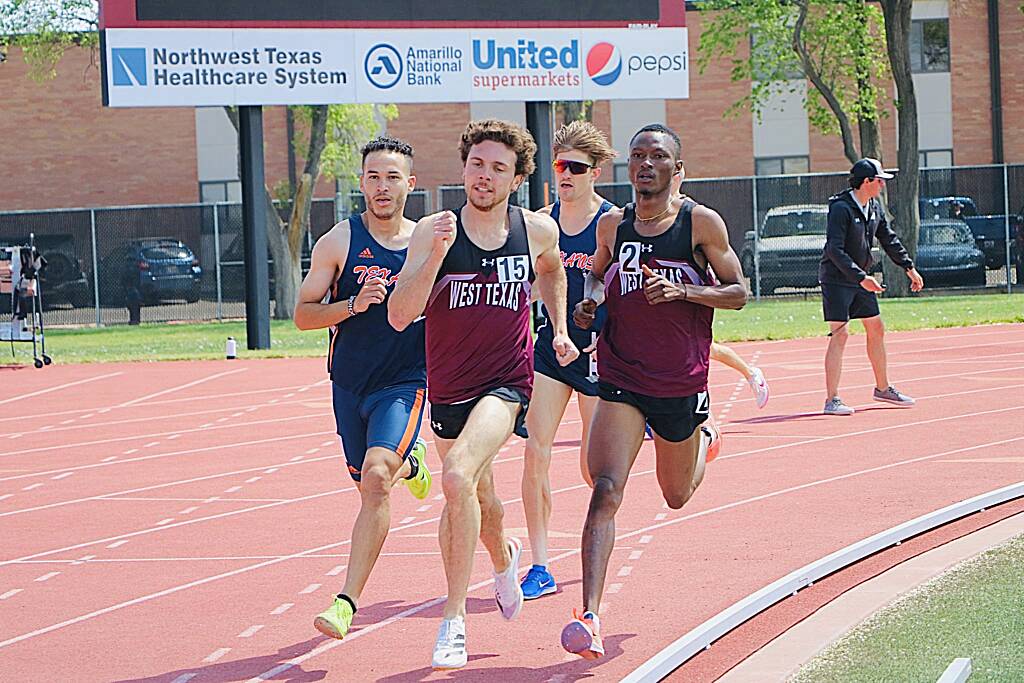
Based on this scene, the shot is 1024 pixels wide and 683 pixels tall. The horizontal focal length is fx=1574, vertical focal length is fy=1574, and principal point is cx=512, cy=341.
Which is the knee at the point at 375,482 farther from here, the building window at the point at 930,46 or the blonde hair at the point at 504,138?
the building window at the point at 930,46

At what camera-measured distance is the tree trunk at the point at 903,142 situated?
33750 millimetres

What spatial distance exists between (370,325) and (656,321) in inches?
51.5

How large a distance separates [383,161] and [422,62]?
724 inches

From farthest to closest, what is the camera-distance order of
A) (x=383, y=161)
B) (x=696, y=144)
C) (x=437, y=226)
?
(x=696, y=144) < (x=383, y=161) < (x=437, y=226)

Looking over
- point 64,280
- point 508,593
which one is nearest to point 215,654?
point 508,593

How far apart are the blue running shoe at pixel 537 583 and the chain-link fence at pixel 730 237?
25.4 meters

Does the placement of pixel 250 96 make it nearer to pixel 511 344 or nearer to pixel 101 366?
pixel 101 366

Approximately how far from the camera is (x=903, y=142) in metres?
34.7

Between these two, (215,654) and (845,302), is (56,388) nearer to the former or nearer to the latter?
(845,302)

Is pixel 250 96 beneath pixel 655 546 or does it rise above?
above

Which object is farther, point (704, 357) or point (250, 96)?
point (250, 96)

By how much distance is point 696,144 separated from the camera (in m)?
45.8

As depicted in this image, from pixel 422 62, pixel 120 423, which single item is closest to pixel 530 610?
pixel 120 423

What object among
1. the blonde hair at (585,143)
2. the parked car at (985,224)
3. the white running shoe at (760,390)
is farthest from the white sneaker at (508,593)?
the parked car at (985,224)
